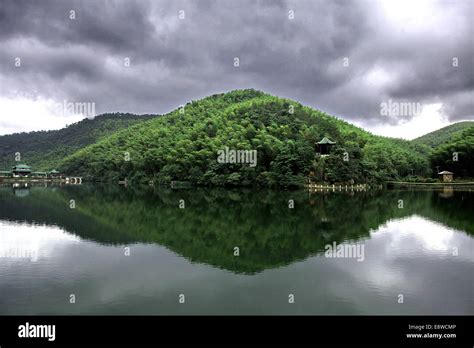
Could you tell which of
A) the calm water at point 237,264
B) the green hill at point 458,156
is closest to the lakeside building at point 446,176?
the green hill at point 458,156

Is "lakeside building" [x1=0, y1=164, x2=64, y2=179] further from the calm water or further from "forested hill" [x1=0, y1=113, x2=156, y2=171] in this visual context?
the calm water

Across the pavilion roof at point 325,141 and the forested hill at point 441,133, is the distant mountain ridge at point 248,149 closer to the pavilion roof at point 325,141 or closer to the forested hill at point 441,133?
the pavilion roof at point 325,141

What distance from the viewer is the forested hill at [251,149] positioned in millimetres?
43750

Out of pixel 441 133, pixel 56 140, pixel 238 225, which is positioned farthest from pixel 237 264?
pixel 441 133

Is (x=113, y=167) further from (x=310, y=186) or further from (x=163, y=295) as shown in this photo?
(x=163, y=295)

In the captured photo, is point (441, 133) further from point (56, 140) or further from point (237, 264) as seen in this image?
point (237, 264)

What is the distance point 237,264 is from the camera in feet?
36.6

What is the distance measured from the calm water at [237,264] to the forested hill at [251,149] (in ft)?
78.2

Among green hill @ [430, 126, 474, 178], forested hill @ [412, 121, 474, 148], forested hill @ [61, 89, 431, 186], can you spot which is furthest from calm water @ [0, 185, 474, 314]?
forested hill @ [412, 121, 474, 148]

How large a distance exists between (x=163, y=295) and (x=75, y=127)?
129 meters
